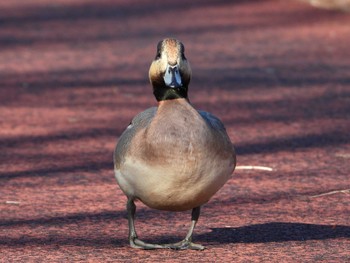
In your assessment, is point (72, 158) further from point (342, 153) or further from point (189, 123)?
point (189, 123)

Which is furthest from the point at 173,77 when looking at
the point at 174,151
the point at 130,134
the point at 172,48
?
the point at 130,134

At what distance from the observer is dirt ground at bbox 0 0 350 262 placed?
→ 261 inches

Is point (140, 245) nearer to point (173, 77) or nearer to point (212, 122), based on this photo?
point (212, 122)

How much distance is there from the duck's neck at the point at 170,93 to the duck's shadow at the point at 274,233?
0.99m

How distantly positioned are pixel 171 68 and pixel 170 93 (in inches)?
7.7

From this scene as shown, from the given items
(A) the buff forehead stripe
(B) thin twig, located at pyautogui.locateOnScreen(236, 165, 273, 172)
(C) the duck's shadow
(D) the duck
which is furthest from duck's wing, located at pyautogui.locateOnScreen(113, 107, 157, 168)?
(B) thin twig, located at pyautogui.locateOnScreen(236, 165, 273, 172)

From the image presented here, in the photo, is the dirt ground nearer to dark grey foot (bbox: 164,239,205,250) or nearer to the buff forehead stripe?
dark grey foot (bbox: 164,239,205,250)

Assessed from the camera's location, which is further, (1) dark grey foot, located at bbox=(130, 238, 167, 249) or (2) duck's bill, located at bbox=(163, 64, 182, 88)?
(1) dark grey foot, located at bbox=(130, 238, 167, 249)

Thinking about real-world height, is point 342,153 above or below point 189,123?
below

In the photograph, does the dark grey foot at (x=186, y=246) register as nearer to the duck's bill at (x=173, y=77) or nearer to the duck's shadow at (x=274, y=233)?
the duck's shadow at (x=274, y=233)

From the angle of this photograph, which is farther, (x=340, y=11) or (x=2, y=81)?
(x=340, y=11)

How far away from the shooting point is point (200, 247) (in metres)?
6.25

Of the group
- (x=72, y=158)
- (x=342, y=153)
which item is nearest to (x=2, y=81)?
(x=72, y=158)

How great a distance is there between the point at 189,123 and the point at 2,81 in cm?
730
